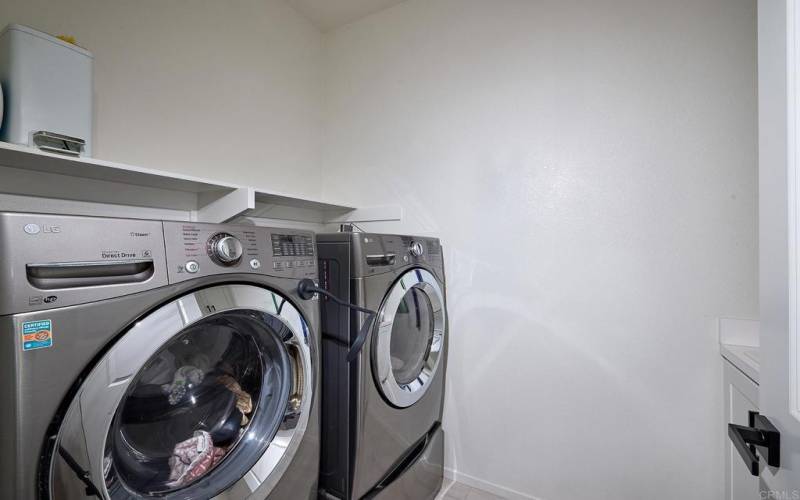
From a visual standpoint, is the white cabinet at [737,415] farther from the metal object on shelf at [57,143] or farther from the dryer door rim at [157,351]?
the metal object on shelf at [57,143]

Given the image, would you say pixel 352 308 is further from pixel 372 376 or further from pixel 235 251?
pixel 235 251

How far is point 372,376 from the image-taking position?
119cm

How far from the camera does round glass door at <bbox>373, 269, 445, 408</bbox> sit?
1.24 m

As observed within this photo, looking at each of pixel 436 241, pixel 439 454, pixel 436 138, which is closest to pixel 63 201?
pixel 436 241

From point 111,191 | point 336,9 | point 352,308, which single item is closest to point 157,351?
point 352,308

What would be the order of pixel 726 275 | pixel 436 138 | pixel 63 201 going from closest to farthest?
pixel 63 201 < pixel 726 275 < pixel 436 138

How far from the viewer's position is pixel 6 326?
1.72 ft

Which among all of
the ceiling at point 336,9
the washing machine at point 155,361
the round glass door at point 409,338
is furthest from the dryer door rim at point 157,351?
the ceiling at point 336,9

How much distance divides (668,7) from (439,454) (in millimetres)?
2157

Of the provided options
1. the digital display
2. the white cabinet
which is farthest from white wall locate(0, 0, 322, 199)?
the white cabinet

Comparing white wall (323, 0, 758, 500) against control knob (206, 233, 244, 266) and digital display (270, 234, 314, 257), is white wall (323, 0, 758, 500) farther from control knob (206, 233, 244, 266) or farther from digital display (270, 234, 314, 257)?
control knob (206, 233, 244, 266)

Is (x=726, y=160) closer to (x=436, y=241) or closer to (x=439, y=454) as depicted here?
(x=436, y=241)

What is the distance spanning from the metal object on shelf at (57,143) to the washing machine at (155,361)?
0.55 meters

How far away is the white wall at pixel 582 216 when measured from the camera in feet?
4.32
